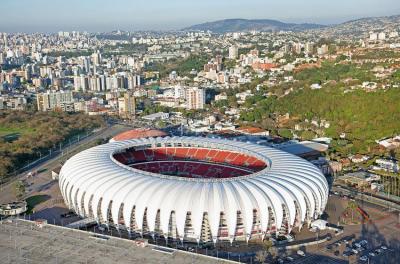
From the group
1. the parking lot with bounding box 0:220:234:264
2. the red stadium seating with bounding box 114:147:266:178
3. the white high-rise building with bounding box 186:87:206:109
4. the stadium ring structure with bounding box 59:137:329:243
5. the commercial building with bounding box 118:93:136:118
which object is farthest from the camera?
the white high-rise building with bounding box 186:87:206:109

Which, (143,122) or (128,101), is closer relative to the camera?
(143,122)

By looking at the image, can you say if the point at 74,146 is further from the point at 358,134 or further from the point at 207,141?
the point at 358,134

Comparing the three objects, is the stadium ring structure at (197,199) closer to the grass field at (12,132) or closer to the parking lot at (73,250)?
the parking lot at (73,250)

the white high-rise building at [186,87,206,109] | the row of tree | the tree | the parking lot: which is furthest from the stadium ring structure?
the white high-rise building at [186,87,206,109]

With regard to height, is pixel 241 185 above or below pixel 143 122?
above

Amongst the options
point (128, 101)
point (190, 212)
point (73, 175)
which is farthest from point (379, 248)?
point (128, 101)

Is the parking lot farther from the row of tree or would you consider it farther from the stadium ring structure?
the row of tree

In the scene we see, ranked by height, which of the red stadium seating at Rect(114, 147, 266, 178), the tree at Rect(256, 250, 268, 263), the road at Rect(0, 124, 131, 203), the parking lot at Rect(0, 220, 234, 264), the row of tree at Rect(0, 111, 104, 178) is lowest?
the road at Rect(0, 124, 131, 203)

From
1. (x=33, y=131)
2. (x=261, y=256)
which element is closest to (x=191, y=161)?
(x=261, y=256)

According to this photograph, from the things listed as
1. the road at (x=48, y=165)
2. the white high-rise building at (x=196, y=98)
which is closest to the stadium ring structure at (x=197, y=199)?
the road at (x=48, y=165)
